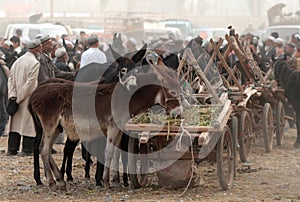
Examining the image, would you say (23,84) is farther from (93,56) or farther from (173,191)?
(173,191)

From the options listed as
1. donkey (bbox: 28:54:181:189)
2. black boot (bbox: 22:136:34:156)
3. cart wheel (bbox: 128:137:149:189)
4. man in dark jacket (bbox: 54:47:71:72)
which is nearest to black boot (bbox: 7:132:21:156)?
black boot (bbox: 22:136:34:156)

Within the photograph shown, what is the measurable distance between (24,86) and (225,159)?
3.41m

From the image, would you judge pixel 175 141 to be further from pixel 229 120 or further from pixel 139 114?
pixel 229 120

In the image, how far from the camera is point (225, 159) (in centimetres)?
1033

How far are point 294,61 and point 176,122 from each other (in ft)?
19.3

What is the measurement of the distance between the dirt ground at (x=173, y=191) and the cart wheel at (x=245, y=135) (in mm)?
192

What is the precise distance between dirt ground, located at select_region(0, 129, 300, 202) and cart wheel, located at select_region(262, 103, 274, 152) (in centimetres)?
81

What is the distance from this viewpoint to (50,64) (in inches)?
497

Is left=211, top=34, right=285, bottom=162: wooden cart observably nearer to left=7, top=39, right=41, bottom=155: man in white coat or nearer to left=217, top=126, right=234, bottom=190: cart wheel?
left=217, top=126, right=234, bottom=190: cart wheel

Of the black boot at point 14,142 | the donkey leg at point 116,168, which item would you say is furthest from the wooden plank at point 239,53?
the black boot at point 14,142

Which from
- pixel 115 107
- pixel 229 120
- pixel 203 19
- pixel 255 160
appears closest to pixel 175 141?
pixel 115 107

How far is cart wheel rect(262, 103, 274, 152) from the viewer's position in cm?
1341

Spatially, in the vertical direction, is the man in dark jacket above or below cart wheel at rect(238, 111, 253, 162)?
above

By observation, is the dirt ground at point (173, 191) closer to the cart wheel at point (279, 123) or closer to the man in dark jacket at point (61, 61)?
the cart wheel at point (279, 123)
